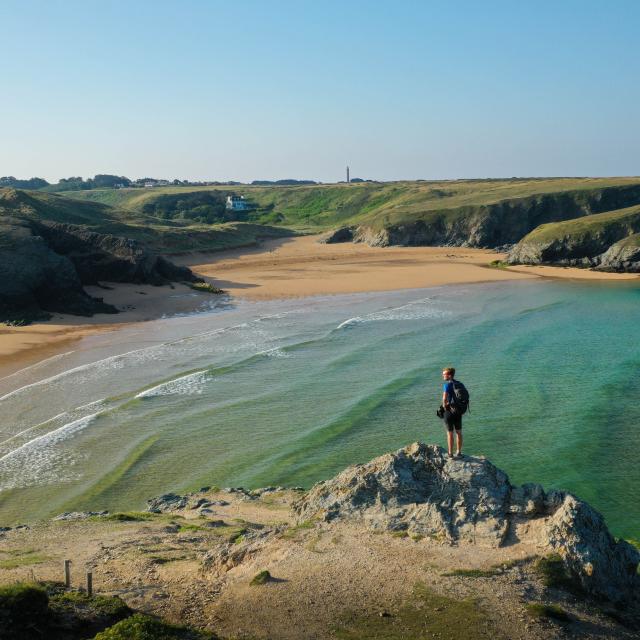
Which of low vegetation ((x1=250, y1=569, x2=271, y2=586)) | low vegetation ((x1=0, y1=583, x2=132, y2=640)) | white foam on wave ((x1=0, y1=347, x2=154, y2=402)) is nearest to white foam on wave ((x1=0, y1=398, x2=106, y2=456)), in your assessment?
white foam on wave ((x1=0, y1=347, x2=154, y2=402))

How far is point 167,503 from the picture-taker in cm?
1689

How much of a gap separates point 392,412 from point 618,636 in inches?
560

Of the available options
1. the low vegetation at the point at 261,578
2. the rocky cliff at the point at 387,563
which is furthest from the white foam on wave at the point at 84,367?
the low vegetation at the point at 261,578

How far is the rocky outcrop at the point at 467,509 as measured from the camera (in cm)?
1088

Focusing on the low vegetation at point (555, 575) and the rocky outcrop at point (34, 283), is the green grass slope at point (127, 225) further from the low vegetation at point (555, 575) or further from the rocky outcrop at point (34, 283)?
the low vegetation at point (555, 575)

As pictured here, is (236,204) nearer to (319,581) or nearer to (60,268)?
(60,268)

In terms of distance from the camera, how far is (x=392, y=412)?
77.6 feet

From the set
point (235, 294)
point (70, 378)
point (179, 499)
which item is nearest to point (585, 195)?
point (235, 294)

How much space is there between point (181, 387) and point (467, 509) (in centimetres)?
1666

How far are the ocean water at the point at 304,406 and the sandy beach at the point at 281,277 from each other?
2.93 metres

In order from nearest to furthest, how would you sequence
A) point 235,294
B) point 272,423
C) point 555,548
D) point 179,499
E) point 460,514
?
point 555,548
point 460,514
point 179,499
point 272,423
point 235,294

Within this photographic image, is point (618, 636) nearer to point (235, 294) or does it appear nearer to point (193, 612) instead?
point (193, 612)

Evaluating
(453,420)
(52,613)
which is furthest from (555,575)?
(52,613)

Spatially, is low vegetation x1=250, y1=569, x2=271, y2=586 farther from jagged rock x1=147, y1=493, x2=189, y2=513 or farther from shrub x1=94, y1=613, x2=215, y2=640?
jagged rock x1=147, y1=493, x2=189, y2=513
